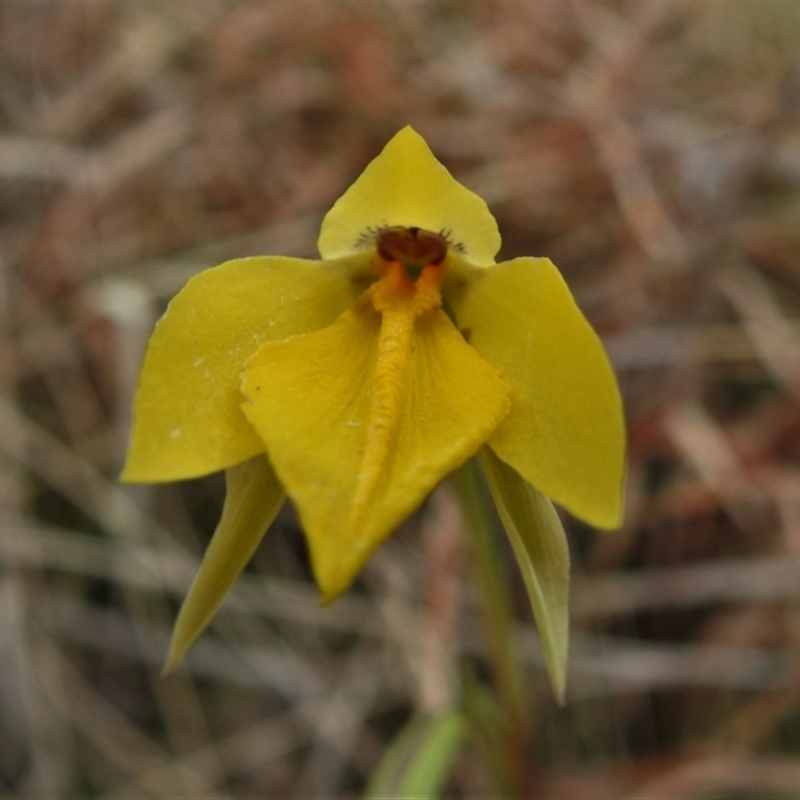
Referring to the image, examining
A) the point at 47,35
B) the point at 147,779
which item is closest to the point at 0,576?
the point at 147,779

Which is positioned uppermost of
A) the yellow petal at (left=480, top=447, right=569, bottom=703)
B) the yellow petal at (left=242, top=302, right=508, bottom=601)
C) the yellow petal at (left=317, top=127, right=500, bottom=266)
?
the yellow petal at (left=317, top=127, right=500, bottom=266)

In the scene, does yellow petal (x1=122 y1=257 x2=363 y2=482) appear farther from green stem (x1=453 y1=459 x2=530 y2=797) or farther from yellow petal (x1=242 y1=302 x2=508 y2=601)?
green stem (x1=453 y1=459 x2=530 y2=797)

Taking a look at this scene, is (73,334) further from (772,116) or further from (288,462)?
(772,116)

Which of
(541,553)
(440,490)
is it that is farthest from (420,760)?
(440,490)

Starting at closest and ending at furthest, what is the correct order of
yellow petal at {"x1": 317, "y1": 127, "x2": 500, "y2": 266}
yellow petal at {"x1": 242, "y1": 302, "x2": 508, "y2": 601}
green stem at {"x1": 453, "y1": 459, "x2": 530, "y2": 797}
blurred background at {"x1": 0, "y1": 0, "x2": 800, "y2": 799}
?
yellow petal at {"x1": 242, "y1": 302, "x2": 508, "y2": 601}, yellow petal at {"x1": 317, "y1": 127, "x2": 500, "y2": 266}, green stem at {"x1": 453, "y1": 459, "x2": 530, "y2": 797}, blurred background at {"x1": 0, "y1": 0, "x2": 800, "y2": 799}

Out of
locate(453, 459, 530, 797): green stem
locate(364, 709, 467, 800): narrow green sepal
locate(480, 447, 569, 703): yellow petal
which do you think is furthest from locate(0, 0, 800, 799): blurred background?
locate(480, 447, 569, 703): yellow petal

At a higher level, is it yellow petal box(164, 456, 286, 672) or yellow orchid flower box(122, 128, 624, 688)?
yellow orchid flower box(122, 128, 624, 688)
